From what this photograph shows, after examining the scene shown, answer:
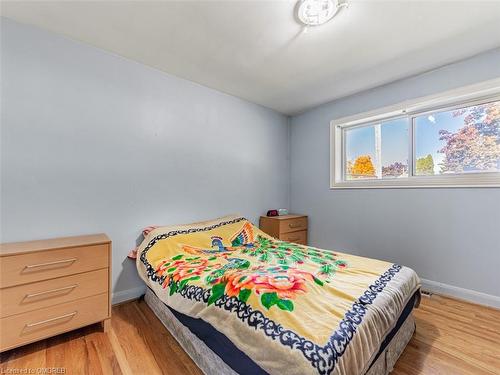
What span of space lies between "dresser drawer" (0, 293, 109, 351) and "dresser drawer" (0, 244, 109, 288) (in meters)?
0.21

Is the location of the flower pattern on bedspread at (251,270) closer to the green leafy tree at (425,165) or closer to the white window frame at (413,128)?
the white window frame at (413,128)

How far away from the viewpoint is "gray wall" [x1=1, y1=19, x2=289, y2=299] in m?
1.65

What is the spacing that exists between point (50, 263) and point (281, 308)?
1.50 m

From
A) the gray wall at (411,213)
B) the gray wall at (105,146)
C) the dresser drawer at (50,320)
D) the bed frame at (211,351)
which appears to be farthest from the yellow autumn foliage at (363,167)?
the dresser drawer at (50,320)

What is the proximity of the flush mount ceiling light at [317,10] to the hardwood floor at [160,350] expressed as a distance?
2.33 metres

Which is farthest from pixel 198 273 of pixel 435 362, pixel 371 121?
pixel 371 121

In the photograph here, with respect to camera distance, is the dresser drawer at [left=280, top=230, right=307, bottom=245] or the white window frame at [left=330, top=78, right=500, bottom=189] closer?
the white window frame at [left=330, top=78, right=500, bottom=189]

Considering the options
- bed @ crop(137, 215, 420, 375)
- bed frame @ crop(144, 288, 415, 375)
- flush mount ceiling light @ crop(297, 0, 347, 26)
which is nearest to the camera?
bed @ crop(137, 215, 420, 375)

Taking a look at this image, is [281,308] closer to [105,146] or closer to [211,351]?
[211,351]

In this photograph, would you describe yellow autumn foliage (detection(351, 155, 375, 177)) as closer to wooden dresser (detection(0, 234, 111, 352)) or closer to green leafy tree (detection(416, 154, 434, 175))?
green leafy tree (detection(416, 154, 434, 175))

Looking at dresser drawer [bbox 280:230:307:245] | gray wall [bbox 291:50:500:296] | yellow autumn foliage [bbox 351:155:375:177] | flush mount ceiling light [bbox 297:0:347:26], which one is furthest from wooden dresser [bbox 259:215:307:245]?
flush mount ceiling light [bbox 297:0:347:26]

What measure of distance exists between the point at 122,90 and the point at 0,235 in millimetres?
1483

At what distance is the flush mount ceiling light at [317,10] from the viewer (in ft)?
4.83

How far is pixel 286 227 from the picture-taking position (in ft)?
9.96
